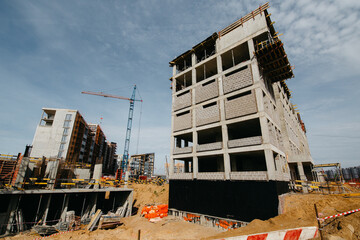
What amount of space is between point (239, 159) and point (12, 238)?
26.8m

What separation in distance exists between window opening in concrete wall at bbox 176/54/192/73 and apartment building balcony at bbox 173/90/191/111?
5.83 meters

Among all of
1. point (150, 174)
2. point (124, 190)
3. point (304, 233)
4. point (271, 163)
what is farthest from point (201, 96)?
point (150, 174)

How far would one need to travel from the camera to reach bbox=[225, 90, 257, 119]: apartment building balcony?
790 inches

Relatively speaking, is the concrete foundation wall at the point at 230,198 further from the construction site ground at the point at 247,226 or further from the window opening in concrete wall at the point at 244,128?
the window opening in concrete wall at the point at 244,128

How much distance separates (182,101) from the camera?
93.7 ft

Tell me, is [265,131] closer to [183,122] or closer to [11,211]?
[183,122]

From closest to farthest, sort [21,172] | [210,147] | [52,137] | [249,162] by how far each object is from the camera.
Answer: [21,172] → [210,147] → [249,162] → [52,137]

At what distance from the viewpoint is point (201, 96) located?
25.9 m

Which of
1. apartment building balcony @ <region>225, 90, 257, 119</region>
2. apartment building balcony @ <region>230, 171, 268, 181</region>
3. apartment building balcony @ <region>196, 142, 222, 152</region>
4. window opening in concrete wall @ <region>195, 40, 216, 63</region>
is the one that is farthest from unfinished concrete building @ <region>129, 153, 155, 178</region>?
apartment building balcony @ <region>225, 90, 257, 119</region>

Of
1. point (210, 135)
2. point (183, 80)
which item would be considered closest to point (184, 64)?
point (183, 80)

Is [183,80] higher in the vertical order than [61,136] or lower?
higher

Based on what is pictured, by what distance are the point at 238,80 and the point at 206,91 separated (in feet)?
16.8

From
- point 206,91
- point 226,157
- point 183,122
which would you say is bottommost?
point 226,157

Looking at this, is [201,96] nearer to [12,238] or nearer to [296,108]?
[12,238]
